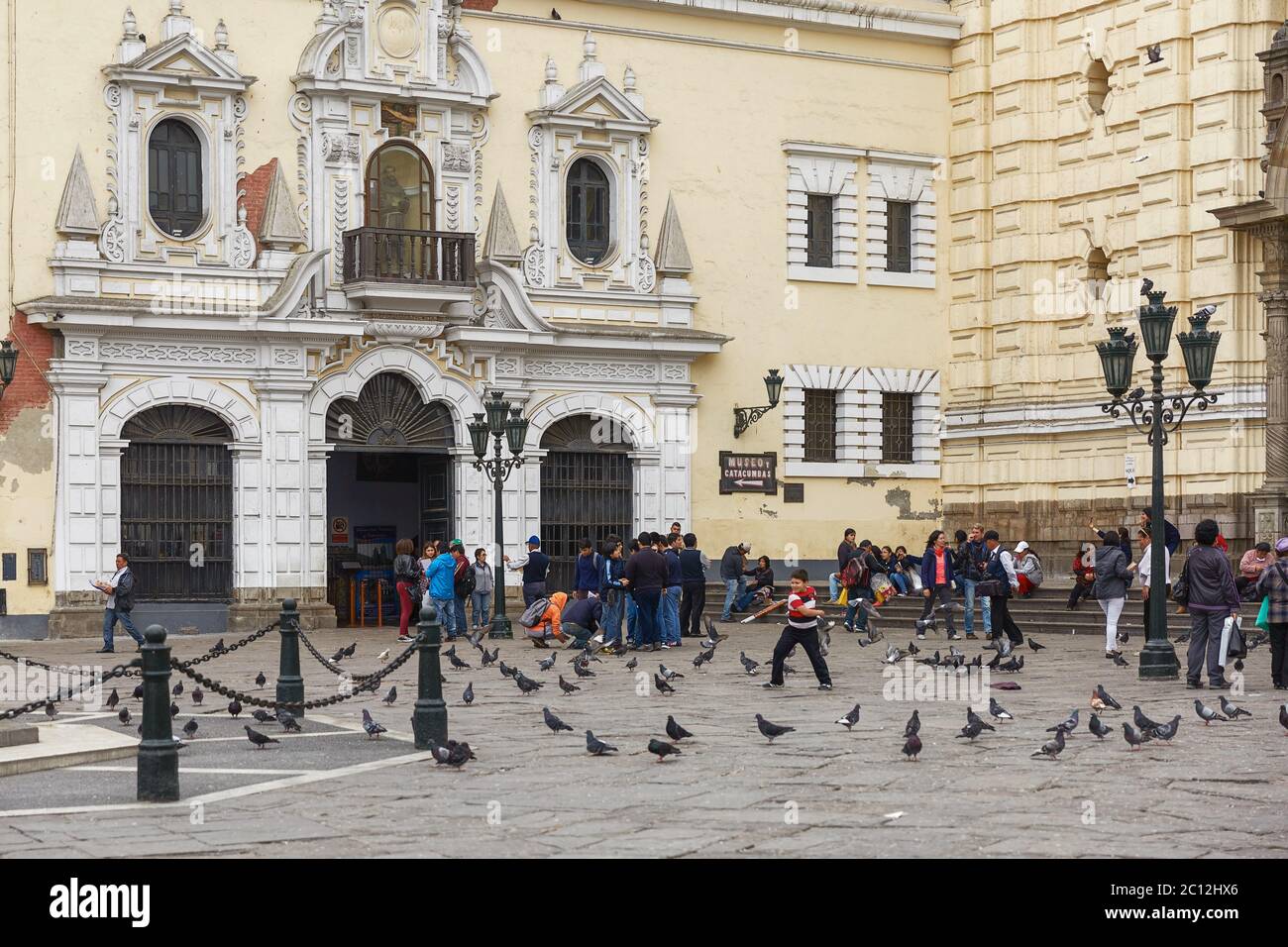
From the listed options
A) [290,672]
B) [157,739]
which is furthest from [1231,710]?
[157,739]

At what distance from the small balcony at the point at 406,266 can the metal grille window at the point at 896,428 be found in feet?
26.3

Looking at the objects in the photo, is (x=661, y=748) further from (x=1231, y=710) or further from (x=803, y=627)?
(x=803, y=627)

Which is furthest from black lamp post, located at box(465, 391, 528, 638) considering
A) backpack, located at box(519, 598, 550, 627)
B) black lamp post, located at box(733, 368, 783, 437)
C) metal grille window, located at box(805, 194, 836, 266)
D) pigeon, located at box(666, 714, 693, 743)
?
pigeon, located at box(666, 714, 693, 743)

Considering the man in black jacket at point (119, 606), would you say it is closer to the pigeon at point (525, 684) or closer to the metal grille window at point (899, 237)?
the pigeon at point (525, 684)

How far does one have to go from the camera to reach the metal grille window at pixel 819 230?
33812 millimetres

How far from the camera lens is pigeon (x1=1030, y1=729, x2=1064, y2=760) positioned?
43.8 ft

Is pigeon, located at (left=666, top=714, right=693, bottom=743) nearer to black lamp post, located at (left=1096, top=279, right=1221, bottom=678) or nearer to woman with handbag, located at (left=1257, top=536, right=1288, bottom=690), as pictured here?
woman with handbag, located at (left=1257, top=536, right=1288, bottom=690)

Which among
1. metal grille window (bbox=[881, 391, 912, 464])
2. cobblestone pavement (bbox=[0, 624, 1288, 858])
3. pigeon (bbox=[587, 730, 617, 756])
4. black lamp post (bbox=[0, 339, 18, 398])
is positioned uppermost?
black lamp post (bbox=[0, 339, 18, 398])

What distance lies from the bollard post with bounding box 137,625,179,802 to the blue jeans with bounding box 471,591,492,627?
1618 centimetres

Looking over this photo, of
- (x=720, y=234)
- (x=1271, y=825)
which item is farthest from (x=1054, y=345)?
(x=1271, y=825)

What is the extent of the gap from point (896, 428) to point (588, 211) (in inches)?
261

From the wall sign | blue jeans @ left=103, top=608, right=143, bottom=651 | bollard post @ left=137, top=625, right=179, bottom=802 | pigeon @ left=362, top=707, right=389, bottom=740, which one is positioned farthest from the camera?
the wall sign

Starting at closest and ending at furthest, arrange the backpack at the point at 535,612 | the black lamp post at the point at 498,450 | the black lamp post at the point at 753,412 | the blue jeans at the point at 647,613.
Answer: the blue jeans at the point at 647,613 → the backpack at the point at 535,612 → the black lamp post at the point at 498,450 → the black lamp post at the point at 753,412

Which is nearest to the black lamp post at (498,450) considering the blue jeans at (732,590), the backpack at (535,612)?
the backpack at (535,612)
